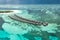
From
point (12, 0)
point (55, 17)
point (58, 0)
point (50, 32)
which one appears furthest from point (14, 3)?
point (50, 32)

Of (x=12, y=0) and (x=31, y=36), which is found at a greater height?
(x=12, y=0)

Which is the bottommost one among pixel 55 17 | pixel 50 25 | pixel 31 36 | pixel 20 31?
pixel 31 36

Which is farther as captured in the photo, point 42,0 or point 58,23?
point 42,0

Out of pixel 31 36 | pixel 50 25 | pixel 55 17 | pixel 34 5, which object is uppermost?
pixel 34 5

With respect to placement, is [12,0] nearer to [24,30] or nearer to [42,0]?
[42,0]

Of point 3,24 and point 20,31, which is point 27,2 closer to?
point 3,24

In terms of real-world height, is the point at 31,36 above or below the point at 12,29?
below

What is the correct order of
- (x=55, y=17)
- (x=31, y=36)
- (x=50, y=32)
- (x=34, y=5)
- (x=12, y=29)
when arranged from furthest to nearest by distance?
(x=34, y=5), (x=55, y=17), (x=12, y=29), (x=50, y=32), (x=31, y=36)

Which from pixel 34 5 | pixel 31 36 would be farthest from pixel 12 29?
pixel 34 5

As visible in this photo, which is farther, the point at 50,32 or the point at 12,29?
the point at 12,29

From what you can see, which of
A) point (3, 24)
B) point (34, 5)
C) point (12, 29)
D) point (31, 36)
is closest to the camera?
point (31, 36)
